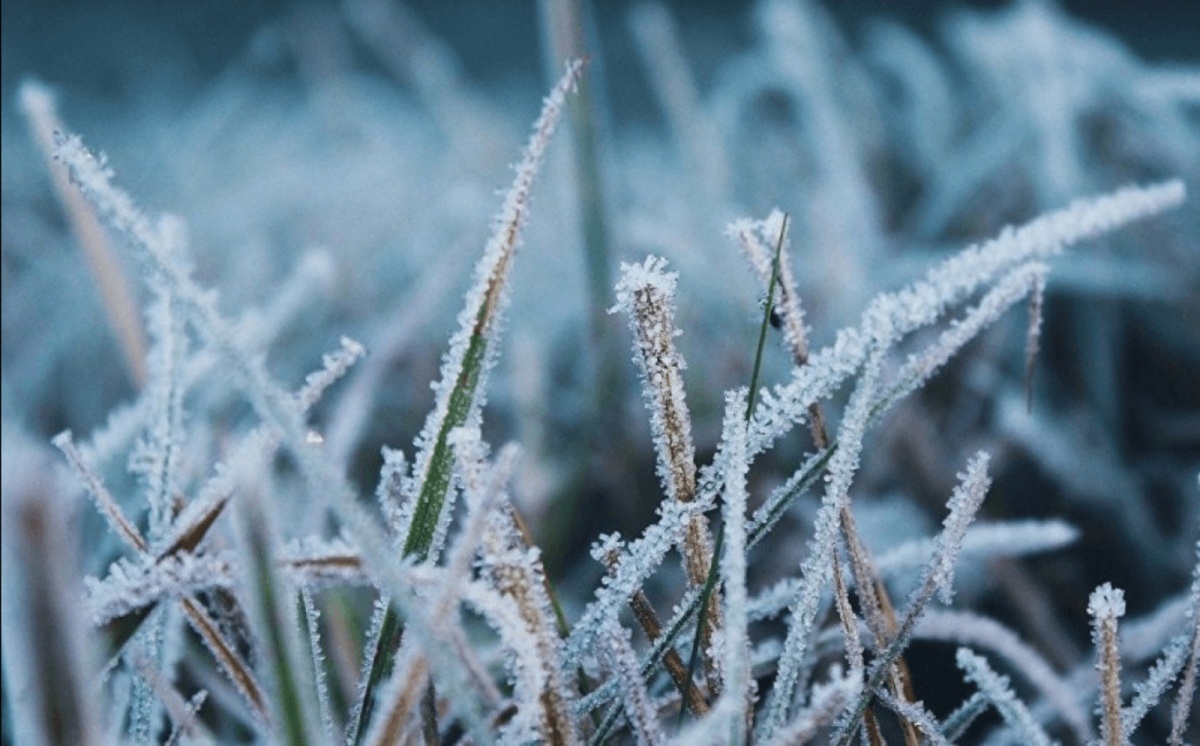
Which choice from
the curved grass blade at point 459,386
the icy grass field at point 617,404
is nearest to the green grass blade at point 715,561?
the icy grass field at point 617,404

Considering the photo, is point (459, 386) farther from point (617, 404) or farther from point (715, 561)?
point (617, 404)

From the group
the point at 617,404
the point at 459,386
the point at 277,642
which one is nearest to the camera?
the point at 277,642

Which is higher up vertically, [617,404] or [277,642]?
[617,404]

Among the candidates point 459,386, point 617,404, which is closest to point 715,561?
point 459,386

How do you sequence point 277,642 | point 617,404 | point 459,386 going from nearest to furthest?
1. point 277,642
2. point 459,386
3. point 617,404

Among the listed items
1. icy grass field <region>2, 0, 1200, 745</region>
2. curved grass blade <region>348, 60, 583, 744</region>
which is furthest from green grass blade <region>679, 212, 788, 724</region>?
curved grass blade <region>348, 60, 583, 744</region>

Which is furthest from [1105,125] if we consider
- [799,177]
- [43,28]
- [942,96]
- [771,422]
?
[43,28]

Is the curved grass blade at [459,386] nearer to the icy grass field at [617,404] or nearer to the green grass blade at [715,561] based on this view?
the icy grass field at [617,404]

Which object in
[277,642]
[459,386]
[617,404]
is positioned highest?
[617,404]
